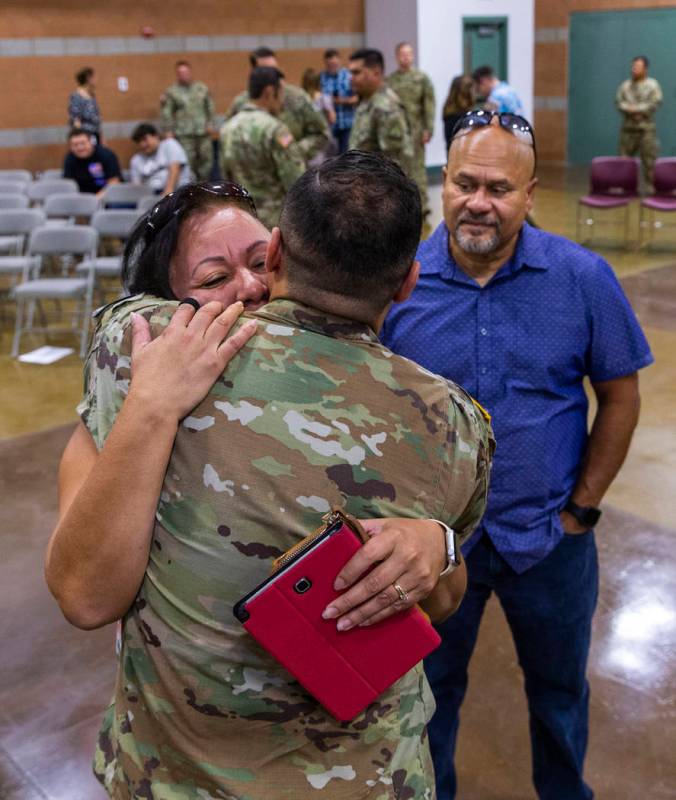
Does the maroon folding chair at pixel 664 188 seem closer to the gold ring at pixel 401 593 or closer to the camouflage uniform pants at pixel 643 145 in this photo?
→ the camouflage uniform pants at pixel 643 145

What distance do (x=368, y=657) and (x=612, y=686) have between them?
2.24 metres

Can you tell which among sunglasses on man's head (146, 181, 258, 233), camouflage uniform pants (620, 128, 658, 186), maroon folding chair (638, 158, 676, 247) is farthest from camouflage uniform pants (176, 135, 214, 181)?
sunglasses on man's head (146, 181, 258, 233)

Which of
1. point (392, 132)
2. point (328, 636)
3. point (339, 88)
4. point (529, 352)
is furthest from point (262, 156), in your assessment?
point (339, 88)

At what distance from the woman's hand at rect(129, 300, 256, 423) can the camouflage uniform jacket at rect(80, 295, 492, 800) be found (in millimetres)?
21

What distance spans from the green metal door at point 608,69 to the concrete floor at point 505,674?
12.1 m

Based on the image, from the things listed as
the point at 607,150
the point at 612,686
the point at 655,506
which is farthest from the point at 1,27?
the point at 612,686

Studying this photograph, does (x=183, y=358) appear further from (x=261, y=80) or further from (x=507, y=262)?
(x=261, y=80)

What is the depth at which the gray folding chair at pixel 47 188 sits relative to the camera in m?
9.94

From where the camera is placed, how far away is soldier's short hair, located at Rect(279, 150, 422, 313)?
3.86 feet

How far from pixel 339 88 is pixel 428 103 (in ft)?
5.65

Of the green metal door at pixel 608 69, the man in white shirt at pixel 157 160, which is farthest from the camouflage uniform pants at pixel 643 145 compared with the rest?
the man in white shirt at pixel 157 160

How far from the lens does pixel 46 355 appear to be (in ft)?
23.6

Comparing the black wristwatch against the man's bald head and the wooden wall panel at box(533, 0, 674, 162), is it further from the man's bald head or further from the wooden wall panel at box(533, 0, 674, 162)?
the wooden wall panel at box(533, 0, 674, 162)

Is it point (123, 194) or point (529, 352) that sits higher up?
point (529, 352)
